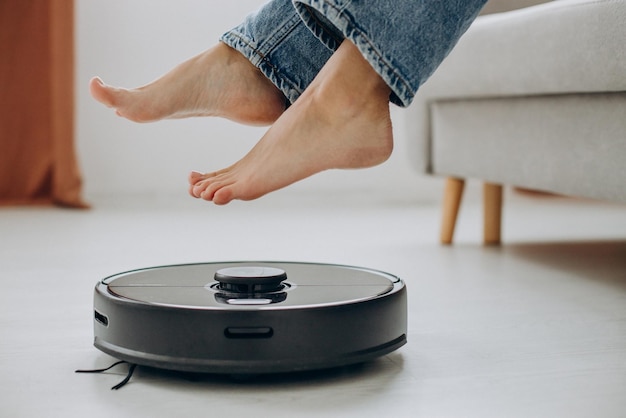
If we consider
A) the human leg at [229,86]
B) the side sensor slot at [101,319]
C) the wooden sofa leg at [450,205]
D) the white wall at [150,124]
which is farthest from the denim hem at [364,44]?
the white wall at [150,124]

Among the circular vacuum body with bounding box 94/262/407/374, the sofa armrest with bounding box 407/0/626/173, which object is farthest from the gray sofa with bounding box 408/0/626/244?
the circular vacuum body with bounding box 94/262/407/374

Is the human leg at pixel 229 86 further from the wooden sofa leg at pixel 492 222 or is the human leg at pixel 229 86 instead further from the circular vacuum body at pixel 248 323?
the wooden sofa leg at pixel 492 222

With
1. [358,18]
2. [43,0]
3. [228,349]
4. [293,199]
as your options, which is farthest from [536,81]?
[43,0]

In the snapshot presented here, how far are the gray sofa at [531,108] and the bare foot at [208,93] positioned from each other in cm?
52

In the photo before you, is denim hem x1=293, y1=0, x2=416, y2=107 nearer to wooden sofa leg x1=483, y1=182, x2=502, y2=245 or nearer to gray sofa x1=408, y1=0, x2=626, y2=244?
gray sofa x1=408, y1=0, x2=626, y2=244

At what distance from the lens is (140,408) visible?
732 millimetres

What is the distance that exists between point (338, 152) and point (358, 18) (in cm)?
21

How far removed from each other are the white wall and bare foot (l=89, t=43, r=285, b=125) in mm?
1650

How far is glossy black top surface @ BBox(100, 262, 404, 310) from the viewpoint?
823 millimetres

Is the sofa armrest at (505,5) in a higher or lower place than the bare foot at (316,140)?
higher

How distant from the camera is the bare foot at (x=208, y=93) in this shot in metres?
1.10

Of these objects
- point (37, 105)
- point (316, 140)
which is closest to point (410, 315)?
point (316, 140)

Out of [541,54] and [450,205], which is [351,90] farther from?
[450,205]

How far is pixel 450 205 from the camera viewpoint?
1.92 metres
